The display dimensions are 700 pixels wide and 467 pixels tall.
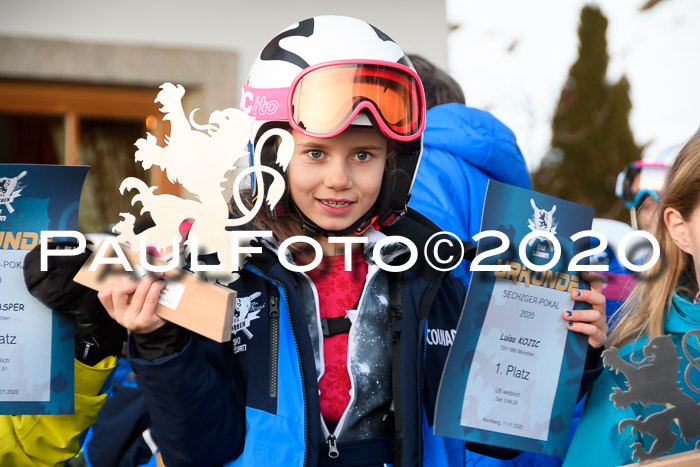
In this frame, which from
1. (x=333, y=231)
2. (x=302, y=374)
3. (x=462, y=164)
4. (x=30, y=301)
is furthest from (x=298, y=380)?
(x=462, y=164)

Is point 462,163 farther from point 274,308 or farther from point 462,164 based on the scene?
point 274,308

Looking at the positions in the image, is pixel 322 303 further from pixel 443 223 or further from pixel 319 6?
pixel 319 6

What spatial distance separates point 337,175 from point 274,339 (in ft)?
1.16

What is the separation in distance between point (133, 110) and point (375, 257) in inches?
135

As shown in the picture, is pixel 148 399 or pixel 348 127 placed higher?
pixel 348 127

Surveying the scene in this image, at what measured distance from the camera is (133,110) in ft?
15.8

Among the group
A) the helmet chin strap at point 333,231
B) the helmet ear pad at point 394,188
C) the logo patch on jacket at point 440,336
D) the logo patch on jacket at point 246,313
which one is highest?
the helmet ear pad at point 394,188

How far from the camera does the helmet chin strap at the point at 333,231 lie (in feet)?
5.69

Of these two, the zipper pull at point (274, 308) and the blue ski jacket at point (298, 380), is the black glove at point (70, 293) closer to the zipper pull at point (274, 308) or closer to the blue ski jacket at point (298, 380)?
the blue ski jacket at point (298, 380)

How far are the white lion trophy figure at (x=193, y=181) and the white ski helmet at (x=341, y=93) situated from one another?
168 mm

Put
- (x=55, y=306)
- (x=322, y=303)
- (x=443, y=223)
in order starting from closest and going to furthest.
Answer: (x=55, y=306) → (x=322, y=303) → (x=443, y=223)

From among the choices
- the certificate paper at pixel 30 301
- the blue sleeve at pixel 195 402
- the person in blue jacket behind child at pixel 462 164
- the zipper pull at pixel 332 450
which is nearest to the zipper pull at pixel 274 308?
the blue sleeve at pixel 195 402

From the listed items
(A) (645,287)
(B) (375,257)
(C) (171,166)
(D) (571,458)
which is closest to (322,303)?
(B) (375,257)

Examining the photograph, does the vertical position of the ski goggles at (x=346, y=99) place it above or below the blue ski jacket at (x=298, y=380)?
above
